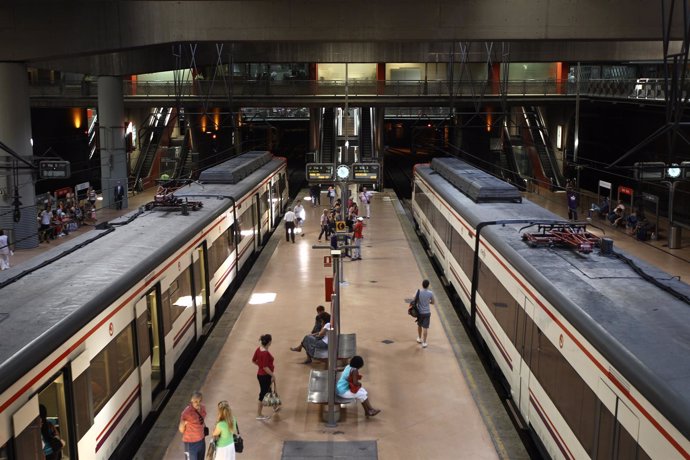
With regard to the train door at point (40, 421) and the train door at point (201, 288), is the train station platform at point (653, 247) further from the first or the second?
the train door at point (40, 421)

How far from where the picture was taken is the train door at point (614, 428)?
696cm

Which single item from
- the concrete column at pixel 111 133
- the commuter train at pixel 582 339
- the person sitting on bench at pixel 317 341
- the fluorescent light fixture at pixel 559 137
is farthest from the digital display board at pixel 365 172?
the fluorescent light fixture at pixel 559 137

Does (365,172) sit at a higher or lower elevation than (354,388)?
higher

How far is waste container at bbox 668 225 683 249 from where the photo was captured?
25.9 metres

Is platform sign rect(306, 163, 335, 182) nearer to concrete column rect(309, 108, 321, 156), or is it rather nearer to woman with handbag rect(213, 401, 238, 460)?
woman with handbag rect(213, 401, 238, 460)

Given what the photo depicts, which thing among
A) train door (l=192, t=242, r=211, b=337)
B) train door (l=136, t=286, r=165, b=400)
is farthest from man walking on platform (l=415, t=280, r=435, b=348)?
train door (l=136, t=286, r=165, b=400)

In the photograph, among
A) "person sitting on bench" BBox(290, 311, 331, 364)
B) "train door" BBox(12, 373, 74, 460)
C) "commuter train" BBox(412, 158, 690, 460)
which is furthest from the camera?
"person sitting on bench" BBox(290, 311, 331, 364)

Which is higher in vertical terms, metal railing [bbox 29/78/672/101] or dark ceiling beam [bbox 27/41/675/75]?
dark ceiling beam [bbox 27/41/675/75]

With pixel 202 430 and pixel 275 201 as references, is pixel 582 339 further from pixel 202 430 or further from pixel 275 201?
pixel 275 201

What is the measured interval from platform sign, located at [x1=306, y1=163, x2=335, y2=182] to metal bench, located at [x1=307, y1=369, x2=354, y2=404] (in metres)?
10.2

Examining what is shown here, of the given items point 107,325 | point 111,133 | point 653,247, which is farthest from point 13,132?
point 653,247

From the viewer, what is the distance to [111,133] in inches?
1400

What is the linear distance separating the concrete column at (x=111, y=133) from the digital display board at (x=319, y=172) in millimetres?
15476

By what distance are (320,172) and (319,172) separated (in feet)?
0.11
